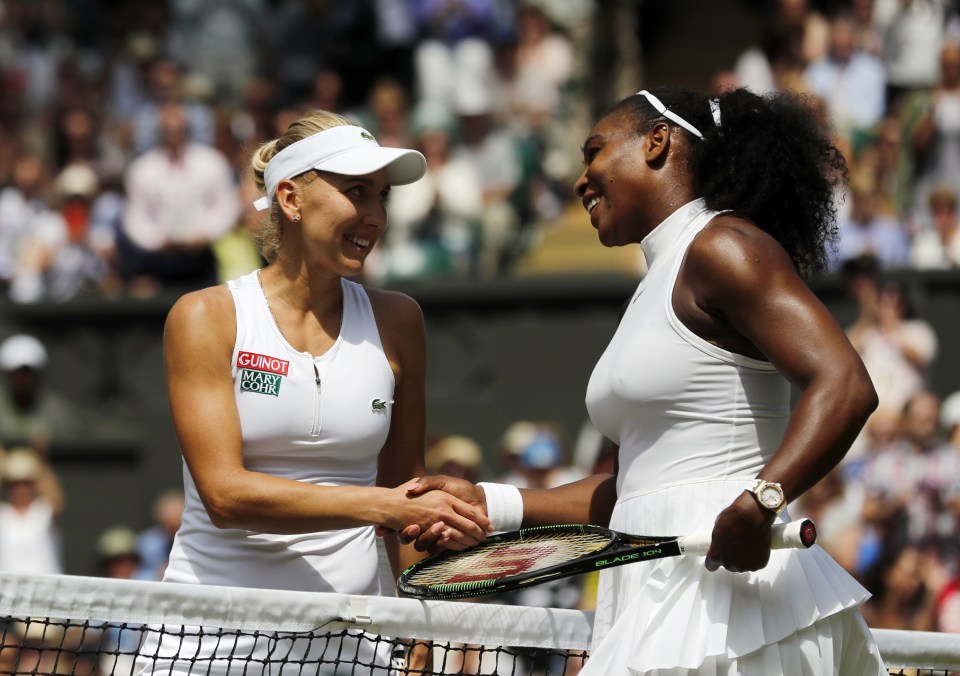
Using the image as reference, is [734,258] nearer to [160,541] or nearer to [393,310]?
[393,310]

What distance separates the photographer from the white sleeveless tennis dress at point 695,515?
10.7 feet

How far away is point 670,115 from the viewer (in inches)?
146

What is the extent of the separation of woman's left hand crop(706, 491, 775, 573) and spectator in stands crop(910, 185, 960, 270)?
20.9ft

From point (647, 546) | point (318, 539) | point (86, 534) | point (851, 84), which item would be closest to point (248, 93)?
point (86, 534)

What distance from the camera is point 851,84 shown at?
1015 cm

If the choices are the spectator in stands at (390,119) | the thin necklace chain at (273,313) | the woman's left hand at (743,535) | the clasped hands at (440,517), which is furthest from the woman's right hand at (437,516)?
the spectator in stands at (390,119)

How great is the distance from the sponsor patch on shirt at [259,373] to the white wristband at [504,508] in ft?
1.89

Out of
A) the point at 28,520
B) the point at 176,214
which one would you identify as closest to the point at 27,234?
the point at 176,214

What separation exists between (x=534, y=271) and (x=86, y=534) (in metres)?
3.56

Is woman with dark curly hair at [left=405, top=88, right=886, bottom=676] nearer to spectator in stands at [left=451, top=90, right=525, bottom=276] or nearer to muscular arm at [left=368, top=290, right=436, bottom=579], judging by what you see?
muscular arm at [left=368, top=290, right=436, bottom=579]

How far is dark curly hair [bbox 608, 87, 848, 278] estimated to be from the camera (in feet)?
11.7

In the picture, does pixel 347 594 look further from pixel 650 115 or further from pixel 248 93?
pixel 248 93

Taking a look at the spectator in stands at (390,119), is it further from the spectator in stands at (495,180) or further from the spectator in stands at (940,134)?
the spectator in stands at (940,134)

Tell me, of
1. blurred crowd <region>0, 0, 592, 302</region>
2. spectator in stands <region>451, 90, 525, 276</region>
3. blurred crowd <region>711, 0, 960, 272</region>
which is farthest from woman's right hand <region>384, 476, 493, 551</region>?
spectator in stands <region>451, 90, 525, 276</region>
